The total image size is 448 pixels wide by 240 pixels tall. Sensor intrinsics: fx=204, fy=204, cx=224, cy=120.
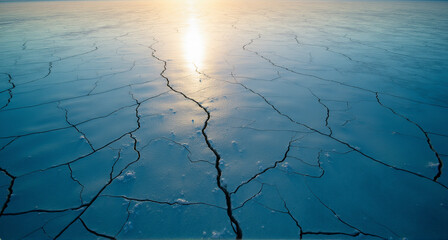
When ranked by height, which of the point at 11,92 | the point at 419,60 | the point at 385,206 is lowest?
the point at 11,92

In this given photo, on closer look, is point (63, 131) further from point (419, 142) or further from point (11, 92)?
point (419, 142)

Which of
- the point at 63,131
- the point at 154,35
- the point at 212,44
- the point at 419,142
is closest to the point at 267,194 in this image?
the point at 419,142

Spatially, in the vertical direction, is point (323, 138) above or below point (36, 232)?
above

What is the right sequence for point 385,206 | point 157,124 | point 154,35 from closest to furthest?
point 385,206 < point 157,124 < point 154,35

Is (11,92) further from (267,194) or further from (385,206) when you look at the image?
(385,206)

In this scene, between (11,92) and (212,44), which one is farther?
(212,44)

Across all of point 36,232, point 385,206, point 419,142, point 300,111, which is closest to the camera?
point 36,232

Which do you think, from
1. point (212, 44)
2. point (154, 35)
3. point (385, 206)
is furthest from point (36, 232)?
point (154, 35)
